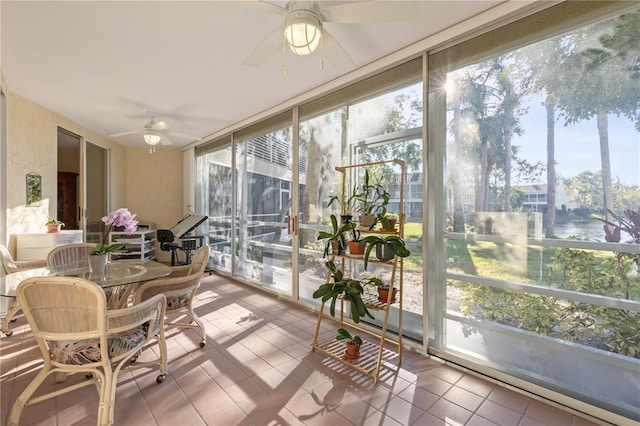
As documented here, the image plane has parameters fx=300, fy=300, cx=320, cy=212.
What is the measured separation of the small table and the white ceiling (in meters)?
1.92

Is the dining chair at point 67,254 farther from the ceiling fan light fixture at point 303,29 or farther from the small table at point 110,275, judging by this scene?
the ceiling fan light fixture at point 303,29

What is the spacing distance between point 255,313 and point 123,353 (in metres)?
1.94

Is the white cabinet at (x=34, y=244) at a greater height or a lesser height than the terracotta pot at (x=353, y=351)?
greater

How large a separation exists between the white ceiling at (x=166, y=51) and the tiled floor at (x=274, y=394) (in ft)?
8.06

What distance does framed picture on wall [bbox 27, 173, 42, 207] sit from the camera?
4012mm

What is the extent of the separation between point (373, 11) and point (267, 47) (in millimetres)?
758

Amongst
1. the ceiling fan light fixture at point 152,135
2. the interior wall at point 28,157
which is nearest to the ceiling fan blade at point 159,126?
the ceiling fan light fixture at point 152,135

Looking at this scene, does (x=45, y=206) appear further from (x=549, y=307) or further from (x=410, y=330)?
(x=549, y=307)

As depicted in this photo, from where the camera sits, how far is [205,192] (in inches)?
254

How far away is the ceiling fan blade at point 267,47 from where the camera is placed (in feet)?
6.42

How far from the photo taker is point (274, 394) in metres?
2.08

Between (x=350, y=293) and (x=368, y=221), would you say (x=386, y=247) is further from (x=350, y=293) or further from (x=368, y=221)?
(x=350, y=293)

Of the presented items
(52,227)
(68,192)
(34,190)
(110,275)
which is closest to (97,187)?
(68,192)

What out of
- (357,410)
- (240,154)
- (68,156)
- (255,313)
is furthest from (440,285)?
(68,156)
